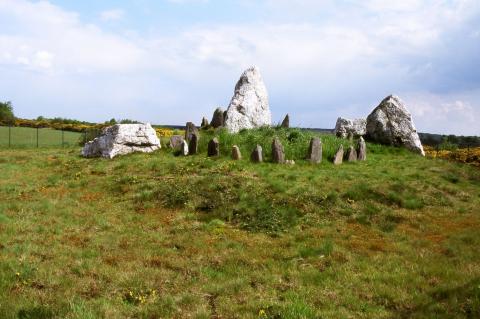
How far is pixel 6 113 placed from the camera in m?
83.2

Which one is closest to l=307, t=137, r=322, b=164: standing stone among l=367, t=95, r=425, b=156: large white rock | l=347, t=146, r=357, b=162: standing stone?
l=347, t=146, r=357, b=162: standing stone

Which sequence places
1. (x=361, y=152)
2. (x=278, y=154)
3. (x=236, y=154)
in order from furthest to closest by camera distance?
(x=361, y=152), (x=236, y=154), (x=278, y=154)

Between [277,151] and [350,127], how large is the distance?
49.8 feet

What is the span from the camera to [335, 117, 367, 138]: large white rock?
39750 millimetres

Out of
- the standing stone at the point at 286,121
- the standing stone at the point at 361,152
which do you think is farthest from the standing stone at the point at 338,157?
the standing stone at the point at 286,121

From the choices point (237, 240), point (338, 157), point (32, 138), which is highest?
point (32, 138)

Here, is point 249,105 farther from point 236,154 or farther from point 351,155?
point 236,154

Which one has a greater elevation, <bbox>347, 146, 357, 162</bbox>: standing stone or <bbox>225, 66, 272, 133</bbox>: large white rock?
<bbox>225, 66, 272, 133</bbox>: large white rock

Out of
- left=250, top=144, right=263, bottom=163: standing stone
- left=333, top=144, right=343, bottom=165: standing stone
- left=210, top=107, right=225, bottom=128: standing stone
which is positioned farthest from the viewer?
left=210, top=107, right=225, bottom=128: standing stone

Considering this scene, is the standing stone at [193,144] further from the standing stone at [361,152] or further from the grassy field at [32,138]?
the grassy field at [32,138]

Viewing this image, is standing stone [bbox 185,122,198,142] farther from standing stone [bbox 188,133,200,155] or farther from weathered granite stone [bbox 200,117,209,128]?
weathered granite stone [bbox 200,117,209,128]

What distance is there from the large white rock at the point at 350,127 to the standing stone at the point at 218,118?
9.97 meters

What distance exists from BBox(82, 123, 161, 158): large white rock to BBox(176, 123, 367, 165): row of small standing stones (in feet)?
8.51

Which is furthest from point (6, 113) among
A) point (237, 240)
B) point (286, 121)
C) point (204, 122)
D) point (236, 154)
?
point (237, 240)
